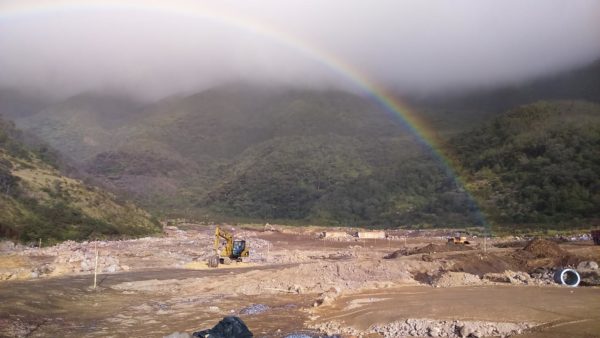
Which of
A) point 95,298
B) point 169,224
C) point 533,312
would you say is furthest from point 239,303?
point 169,224

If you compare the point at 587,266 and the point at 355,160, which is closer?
the point at 587,266

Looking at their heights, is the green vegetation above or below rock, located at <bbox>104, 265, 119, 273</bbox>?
above

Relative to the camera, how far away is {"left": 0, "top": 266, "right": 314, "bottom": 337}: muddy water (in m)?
15.3

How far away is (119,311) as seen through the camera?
60.4 ft

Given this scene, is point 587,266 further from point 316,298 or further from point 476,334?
point 476,334

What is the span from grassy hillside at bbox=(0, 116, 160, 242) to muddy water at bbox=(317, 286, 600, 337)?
33.0 metres

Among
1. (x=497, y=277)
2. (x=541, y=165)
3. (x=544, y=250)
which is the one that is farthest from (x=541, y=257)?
(x=541, y=165)

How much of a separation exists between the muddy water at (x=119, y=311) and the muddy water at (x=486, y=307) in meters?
2.02

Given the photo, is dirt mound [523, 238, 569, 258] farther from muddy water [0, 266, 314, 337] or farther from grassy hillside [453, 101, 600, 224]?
grassy hillside [453, 101, 600, 224]

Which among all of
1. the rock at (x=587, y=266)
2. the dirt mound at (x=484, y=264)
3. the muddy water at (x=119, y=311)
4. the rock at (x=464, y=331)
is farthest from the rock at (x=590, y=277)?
the muddy water at (x=119, y=311)

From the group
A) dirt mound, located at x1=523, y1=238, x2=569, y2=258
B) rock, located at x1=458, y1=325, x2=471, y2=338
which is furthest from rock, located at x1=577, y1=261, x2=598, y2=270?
rock, located at x1=458, y1=325, x2=471, y2=338

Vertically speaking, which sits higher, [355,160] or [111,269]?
[355,160]

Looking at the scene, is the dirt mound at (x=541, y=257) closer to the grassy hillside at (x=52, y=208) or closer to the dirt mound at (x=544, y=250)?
the dirt mound at (x=544, y=250)

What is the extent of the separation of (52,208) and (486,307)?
144ft
